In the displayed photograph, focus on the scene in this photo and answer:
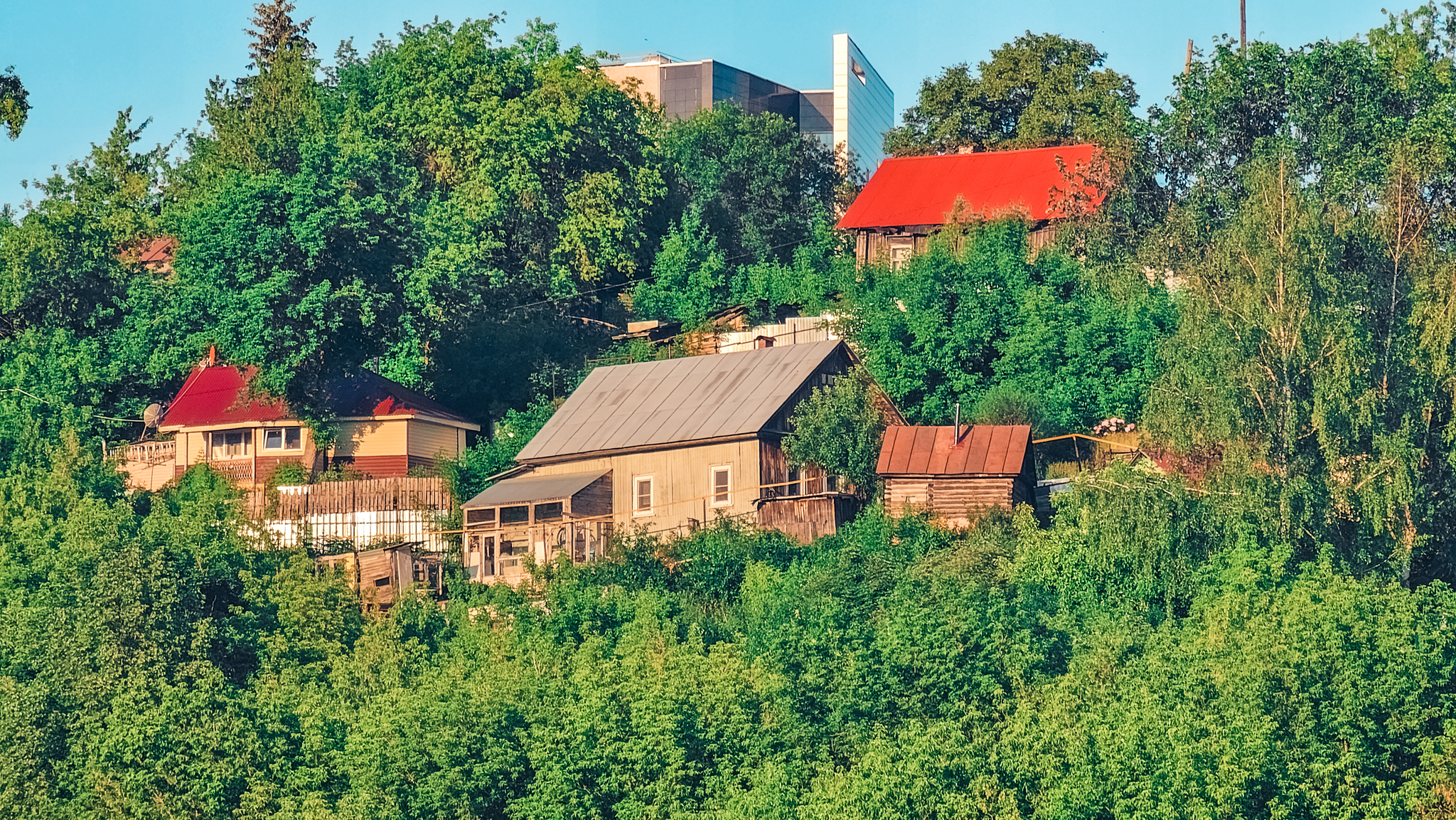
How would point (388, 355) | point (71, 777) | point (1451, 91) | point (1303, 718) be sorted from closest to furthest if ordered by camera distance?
point (1303, 718) < point (71, 777) < point (1451, 91) < point (388, 355)

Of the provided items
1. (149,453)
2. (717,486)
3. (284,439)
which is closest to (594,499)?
(717,486)

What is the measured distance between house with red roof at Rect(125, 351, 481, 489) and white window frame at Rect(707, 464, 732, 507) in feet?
31.7

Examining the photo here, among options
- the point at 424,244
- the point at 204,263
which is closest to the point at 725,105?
the point at 424,244

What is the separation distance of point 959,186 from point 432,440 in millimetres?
18777

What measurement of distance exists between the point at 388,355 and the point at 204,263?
5107mm

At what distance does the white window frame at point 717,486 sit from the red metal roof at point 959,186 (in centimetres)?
1704

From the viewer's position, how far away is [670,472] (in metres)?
45.7

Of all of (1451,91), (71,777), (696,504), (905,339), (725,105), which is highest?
(725,105)

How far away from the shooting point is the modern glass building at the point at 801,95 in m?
113

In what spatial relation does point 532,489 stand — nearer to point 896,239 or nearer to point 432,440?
point 432,440

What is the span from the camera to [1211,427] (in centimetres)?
3753

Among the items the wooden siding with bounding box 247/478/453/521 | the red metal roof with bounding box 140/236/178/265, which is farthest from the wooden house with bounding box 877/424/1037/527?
the red metal roof with bounding box 140/236/178/265

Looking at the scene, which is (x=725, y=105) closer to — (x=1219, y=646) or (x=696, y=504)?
(x=696, y=504)

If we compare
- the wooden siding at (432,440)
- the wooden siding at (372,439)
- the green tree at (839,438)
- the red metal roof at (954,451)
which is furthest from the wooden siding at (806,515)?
the wooden siding at (372,439)
